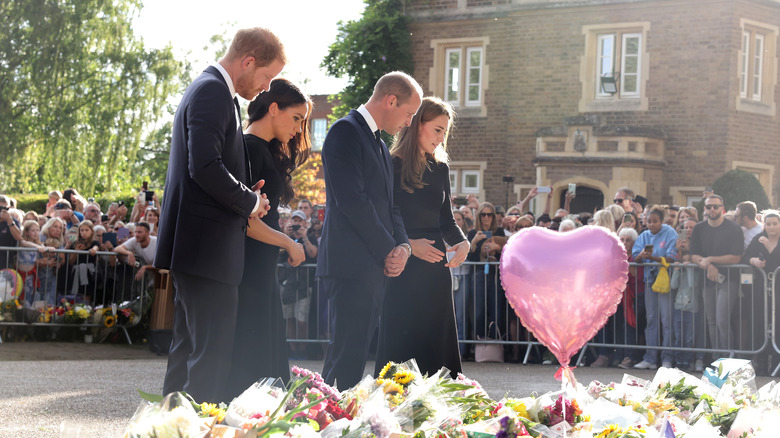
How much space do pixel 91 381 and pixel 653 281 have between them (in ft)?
20.4

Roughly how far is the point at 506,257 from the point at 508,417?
2.63m

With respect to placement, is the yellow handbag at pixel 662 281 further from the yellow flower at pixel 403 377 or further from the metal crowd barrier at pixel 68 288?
the yellow flower at pixel 403 377

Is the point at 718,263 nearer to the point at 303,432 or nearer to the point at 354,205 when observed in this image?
the point at 354,205

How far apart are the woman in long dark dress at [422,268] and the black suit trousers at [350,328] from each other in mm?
492

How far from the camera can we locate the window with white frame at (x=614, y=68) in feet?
82.4

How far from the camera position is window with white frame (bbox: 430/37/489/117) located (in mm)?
27000

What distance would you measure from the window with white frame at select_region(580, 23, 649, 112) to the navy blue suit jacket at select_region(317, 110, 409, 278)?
2085 centimetres

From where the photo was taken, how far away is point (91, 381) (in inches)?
346

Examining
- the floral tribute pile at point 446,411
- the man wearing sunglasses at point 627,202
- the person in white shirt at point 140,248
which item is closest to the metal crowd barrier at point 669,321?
the man wearing sunglasses at point 627,202

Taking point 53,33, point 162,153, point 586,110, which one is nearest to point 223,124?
point 586,110

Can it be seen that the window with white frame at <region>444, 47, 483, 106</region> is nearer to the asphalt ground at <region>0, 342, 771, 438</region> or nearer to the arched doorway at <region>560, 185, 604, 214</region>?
the arched doorway at <region>560, 185, 604, 214</region>

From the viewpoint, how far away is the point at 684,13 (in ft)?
80.9

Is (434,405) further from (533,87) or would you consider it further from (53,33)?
(53,33)

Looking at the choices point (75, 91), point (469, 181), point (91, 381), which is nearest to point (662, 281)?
point (91, 381)
